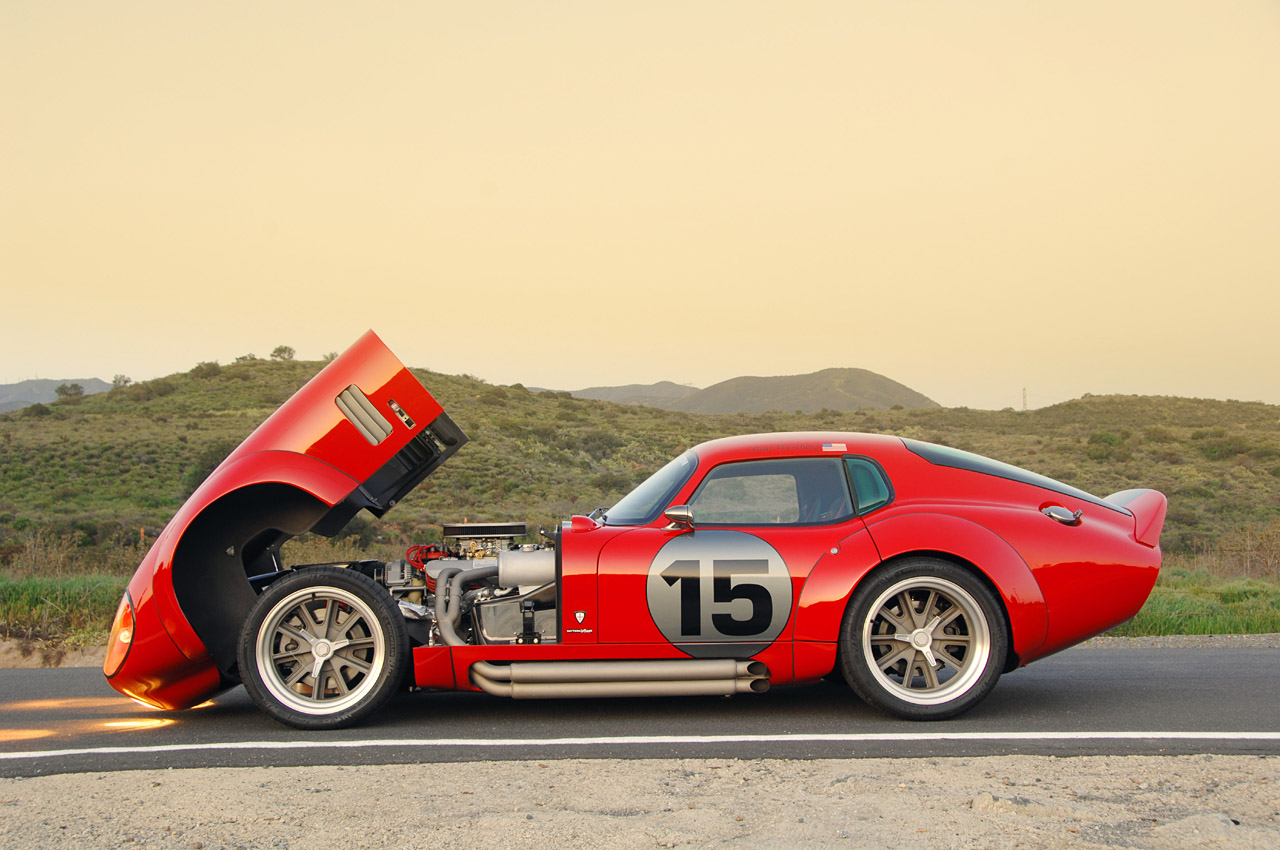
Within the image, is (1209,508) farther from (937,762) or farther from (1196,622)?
(937,762)

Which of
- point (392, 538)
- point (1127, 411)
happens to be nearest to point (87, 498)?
point (392, 538)

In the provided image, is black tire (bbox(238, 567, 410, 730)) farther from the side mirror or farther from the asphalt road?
the side mirror

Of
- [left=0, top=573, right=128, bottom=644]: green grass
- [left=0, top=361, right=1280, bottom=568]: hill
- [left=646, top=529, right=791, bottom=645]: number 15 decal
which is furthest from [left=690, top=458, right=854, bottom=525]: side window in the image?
[left=0, top=361, right=1280, bottom=568]: hill

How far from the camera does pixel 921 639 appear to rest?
18.9 feet

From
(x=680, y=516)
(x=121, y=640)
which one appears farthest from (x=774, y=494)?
(x=121, y=640)

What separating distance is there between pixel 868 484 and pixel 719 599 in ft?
3.77

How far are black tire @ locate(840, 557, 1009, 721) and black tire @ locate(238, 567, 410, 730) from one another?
256 centimetres

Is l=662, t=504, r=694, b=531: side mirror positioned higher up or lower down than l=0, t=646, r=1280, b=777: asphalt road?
higher up

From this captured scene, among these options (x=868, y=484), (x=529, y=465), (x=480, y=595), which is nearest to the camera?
(x=868, y=484)

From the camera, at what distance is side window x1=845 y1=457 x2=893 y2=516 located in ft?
19.8

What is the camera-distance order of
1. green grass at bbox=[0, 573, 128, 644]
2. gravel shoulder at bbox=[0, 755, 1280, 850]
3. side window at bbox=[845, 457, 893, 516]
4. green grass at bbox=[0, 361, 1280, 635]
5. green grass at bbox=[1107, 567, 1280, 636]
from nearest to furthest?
gravel shoulder at bbox=[0, 755, 1280, 850]
side window at bbox=[845, 457, 893, 516]
green grass at bbox=[0, 573, 128, 644]
green grass at bbox=[1107, 567, 1280, 636]
green grass at bbox=[0, 361, 1280, 635]

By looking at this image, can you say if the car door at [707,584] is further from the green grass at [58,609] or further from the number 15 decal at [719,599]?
the green grass at [58,609]

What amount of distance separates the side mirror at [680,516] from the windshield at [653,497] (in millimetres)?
172

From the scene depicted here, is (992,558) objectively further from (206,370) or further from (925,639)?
(206,370)
